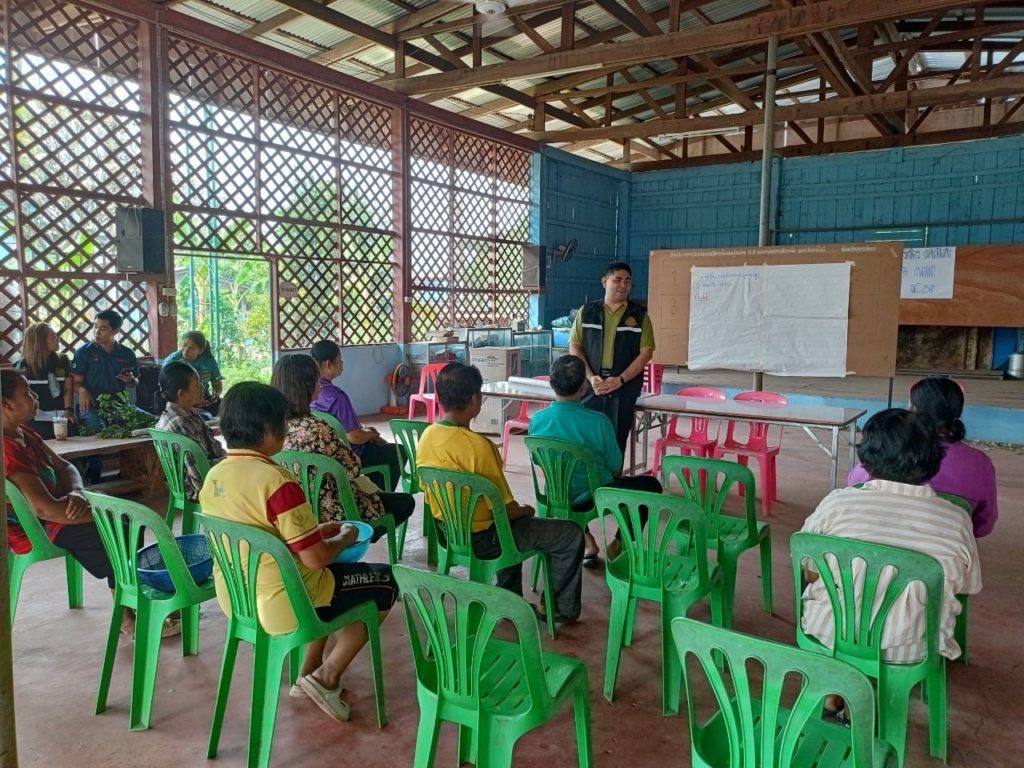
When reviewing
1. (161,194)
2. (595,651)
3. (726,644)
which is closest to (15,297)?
(161,194)

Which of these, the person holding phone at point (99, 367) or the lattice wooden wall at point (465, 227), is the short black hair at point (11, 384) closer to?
the person holding phone at point (99, 367)

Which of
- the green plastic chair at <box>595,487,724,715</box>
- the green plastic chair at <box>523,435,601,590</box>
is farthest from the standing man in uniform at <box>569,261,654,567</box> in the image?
the green plastic chair at <box>595,487,724,715</box>

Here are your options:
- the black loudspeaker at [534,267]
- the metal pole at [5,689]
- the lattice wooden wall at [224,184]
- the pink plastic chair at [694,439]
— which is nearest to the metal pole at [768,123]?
the pink plastic chair at [694,439]

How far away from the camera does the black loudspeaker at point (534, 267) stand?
29.8ft

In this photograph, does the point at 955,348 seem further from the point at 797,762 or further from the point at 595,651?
the point at 797,762

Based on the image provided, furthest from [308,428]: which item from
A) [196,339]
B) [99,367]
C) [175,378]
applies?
[99,367]

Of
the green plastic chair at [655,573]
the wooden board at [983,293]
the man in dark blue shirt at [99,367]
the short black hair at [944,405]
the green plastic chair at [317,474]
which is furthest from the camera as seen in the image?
the wooden board at [983,293]

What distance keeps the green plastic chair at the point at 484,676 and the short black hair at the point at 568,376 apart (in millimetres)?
1390

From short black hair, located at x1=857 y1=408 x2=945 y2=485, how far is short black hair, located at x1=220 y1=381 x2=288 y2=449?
1.44m

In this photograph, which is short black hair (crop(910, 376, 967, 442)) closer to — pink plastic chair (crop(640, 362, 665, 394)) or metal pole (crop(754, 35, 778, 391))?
metal pole (crop(754, 35, 778, 391))

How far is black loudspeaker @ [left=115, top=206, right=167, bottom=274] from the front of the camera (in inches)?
200

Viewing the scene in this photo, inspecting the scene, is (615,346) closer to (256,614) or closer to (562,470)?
(562,470)

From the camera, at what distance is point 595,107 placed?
9.95 meters

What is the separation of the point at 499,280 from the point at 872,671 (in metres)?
8.08
